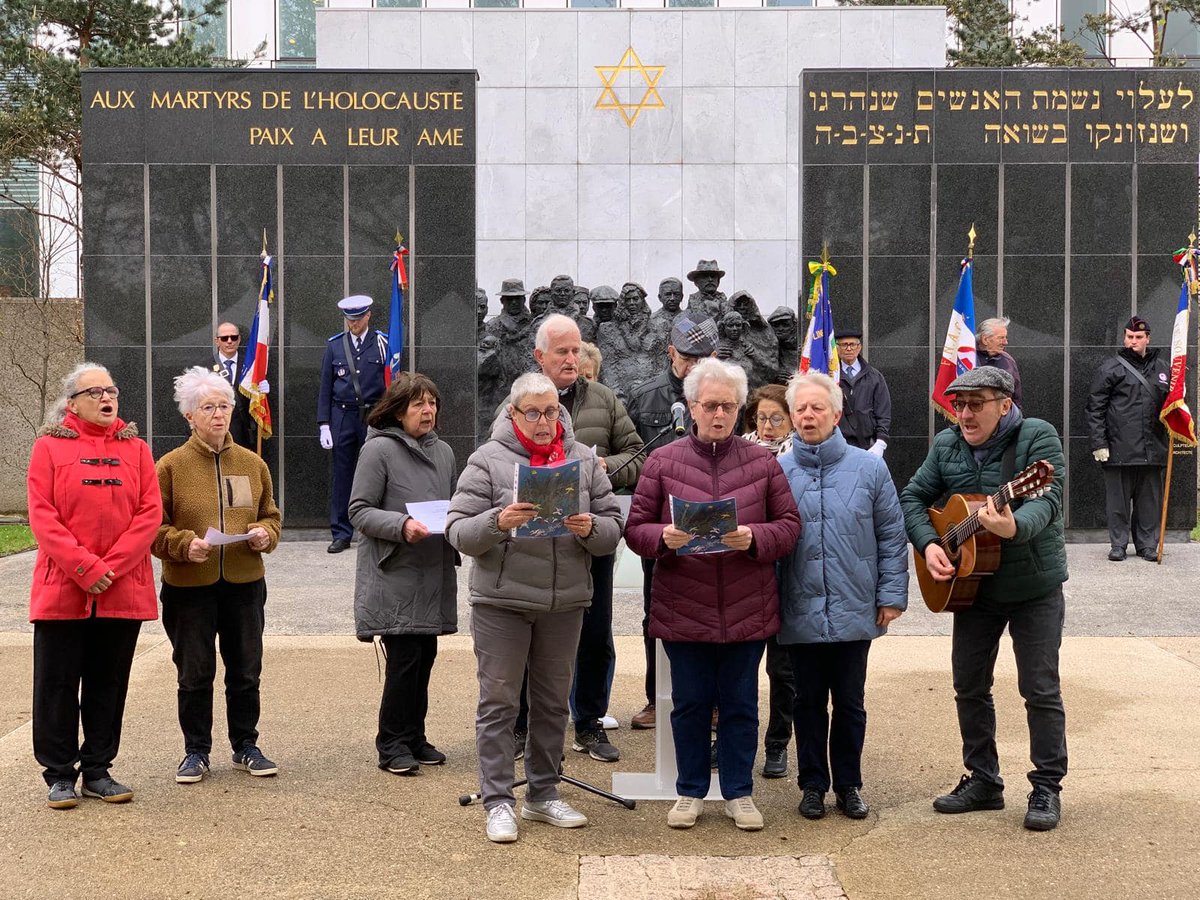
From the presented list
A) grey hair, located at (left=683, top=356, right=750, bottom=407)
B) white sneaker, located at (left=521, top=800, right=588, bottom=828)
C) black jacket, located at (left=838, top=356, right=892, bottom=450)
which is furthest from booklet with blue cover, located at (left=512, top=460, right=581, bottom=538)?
black jacket, located at (left=838, top=356, right=892, bottom=450)

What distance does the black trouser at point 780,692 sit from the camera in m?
6.73

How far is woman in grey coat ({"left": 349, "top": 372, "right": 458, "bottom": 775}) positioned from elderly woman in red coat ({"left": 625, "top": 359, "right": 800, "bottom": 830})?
119 centimetres

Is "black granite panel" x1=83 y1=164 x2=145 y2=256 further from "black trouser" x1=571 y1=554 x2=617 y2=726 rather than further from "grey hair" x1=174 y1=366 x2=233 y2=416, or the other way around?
"black trouser" x1=571 y1=554 x2=617 y2=726

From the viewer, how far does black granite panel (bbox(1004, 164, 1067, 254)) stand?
14.1 m

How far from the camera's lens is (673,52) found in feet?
63.2

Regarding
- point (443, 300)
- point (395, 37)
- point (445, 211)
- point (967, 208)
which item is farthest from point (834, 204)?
point (395, 37)

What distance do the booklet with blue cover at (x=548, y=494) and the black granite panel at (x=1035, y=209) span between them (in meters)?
9.85

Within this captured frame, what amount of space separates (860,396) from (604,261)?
24.6 feet

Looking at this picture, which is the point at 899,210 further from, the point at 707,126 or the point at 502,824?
the point at 502,824

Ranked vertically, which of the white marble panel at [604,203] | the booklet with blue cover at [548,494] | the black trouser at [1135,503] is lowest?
the black trouser at [1135,503]

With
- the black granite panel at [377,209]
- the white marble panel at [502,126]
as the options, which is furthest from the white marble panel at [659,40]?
the black granite panel at [377,209]

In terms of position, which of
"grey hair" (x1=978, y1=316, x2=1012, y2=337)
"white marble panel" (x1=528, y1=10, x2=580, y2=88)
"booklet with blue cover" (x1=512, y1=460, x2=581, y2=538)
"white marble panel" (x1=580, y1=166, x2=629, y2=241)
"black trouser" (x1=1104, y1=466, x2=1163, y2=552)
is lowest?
A: "black trouser" (x1=1104, y1=466, x2=1163, y2=552)

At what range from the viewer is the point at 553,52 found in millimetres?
19328

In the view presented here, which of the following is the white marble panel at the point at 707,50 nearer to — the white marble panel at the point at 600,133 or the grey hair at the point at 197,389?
the white marble panel at the point at 600,133
